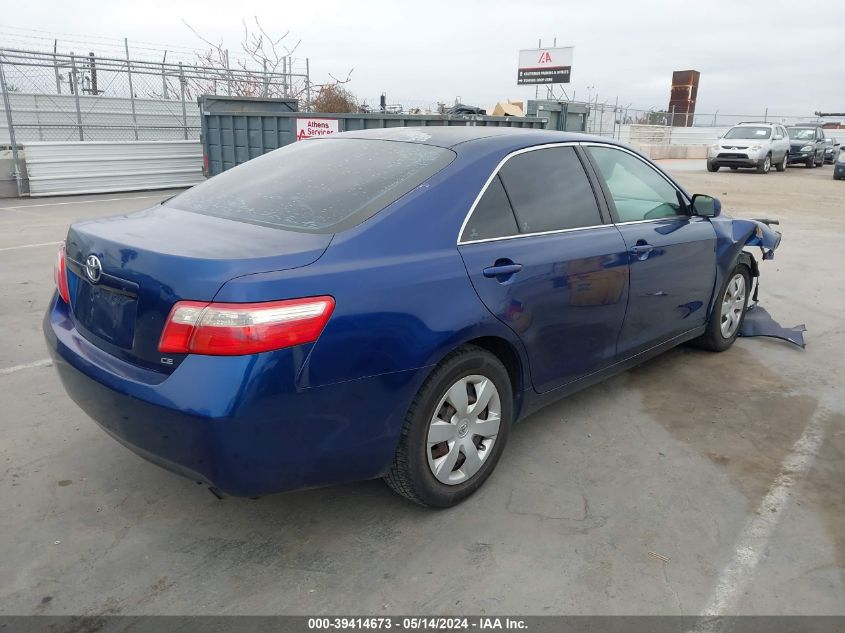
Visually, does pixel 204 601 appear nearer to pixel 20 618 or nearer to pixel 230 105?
pixel 20 618

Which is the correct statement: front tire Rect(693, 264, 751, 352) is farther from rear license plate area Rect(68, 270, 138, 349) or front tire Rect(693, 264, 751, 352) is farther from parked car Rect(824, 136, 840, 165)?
parked car Rect(824, 136, 840, 165)

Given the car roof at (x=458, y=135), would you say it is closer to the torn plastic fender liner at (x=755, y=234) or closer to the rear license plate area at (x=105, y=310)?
the rear license plate area at (x=105, y=310)

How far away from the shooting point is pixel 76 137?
15.0m

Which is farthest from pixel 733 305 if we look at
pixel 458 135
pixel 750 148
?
pixel 750 148

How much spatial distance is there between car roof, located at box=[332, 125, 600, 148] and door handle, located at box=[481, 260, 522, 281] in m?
0.65

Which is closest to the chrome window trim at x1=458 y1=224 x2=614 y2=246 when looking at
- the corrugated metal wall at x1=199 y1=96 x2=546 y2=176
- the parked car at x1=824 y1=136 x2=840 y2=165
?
the corrugated metal wall at x1=199 y1=96 x2=546 y2=176

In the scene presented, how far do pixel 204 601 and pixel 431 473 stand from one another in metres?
0.98

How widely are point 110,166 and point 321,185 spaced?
13048 millimetres

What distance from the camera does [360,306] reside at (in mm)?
2389

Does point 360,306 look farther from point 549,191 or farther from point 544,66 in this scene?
point 544,66

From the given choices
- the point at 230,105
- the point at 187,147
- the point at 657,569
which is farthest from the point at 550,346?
the point at 187,147

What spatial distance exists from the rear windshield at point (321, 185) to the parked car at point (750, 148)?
2419cm

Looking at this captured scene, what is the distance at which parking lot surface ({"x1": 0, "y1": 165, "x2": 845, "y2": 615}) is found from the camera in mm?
2459

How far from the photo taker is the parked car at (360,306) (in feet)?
7.38
